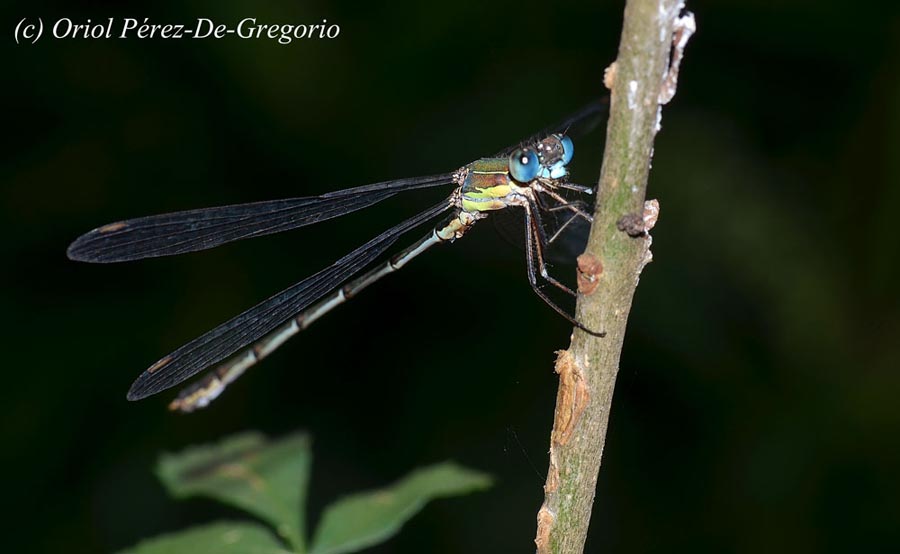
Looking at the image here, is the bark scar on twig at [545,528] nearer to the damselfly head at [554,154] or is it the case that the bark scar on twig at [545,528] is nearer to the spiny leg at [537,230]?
the spiny leg at [537,230]

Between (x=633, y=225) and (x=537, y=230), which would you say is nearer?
(x=633, y=225)

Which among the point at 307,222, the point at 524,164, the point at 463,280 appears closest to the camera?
the point at 524,164

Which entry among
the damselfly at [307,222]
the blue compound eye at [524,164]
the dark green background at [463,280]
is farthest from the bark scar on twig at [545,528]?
the dark green background at [463,280]

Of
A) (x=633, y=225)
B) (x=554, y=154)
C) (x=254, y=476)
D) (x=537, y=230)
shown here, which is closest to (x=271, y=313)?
(x=254, y=476)

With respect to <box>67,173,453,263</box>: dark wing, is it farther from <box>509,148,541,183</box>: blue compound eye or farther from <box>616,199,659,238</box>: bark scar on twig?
<box>616,199,659,238</box>: bark scar on twig

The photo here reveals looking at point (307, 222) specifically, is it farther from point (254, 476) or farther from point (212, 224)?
point (254, 476)

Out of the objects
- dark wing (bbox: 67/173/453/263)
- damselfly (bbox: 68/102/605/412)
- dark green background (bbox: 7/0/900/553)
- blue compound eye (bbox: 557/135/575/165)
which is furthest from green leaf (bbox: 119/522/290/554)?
blue compound eye (bbox: 557/135/575/165)
